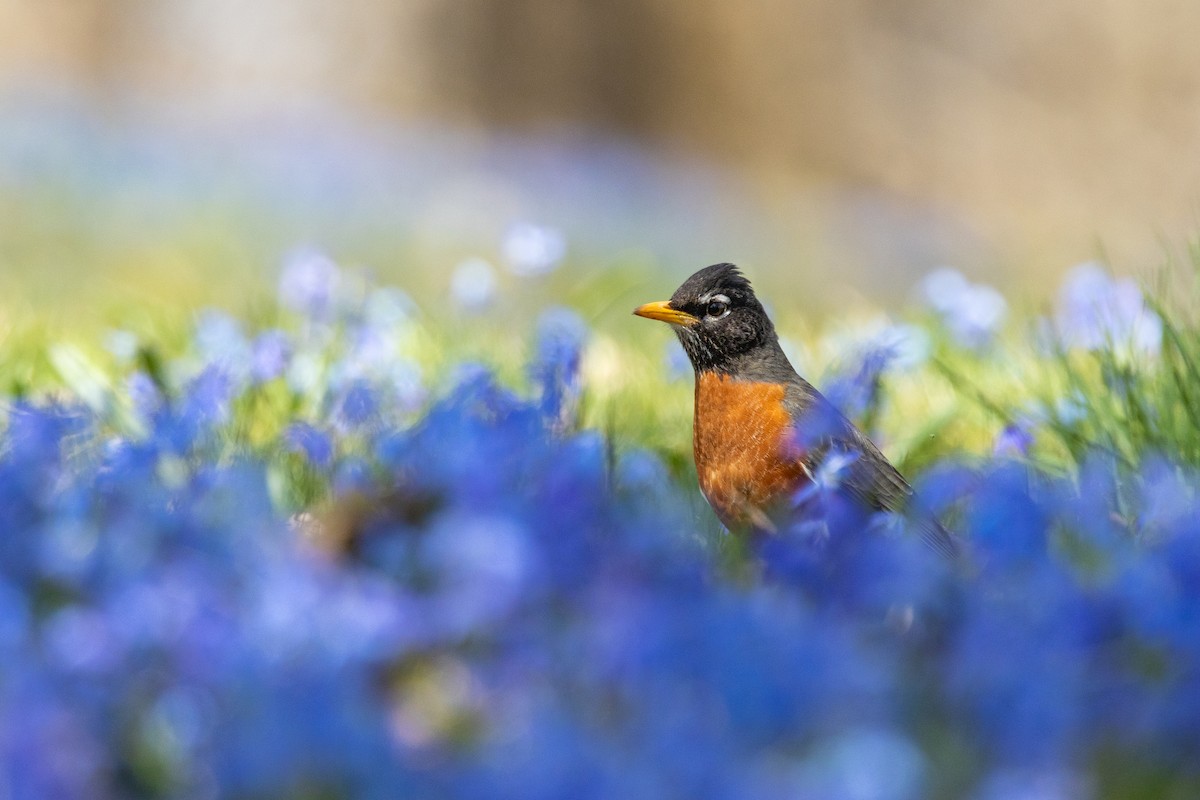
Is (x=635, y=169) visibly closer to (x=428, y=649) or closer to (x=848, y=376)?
(x=848, y=376)

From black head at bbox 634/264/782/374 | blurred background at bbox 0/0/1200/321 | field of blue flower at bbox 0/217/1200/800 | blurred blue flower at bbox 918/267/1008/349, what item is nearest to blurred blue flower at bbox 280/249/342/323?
black head at bbox 634/264/782/374

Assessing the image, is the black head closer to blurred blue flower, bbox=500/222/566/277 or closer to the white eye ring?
the white eye ring

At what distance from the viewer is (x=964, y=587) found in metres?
2.05

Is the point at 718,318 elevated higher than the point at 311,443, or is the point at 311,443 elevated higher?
the point at 718,318

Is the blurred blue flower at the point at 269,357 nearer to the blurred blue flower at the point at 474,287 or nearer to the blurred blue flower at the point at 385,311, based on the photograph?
the blurred blue flower at the point at 385,311

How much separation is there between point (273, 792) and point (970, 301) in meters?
3.97

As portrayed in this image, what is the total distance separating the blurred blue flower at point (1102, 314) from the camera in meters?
4.45

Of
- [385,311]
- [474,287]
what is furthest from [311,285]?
[474,287]

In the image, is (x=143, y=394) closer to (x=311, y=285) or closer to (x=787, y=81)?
(x=311, y=285)

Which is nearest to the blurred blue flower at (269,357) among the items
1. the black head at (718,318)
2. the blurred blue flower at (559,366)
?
the blurred blue flower at (559,366)

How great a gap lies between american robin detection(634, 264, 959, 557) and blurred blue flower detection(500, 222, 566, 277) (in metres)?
1.04

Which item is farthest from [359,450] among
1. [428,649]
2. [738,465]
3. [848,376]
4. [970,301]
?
[970,301]

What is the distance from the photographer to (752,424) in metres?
3.51

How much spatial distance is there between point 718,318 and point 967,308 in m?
1.50
